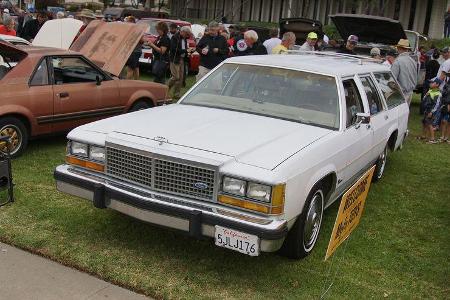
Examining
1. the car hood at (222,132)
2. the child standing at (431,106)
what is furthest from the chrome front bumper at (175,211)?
the child standing at (431,106)

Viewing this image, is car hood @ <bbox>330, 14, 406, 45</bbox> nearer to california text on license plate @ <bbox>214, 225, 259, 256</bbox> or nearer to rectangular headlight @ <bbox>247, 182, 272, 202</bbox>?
rectangular headlight @ <bbox>247, 182, 272, 202</bbox>

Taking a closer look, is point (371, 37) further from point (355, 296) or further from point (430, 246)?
point (355, 296)

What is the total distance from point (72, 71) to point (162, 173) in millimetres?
4054

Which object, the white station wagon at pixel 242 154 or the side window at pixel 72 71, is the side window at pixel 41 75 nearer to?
the side window at pixel 72 71

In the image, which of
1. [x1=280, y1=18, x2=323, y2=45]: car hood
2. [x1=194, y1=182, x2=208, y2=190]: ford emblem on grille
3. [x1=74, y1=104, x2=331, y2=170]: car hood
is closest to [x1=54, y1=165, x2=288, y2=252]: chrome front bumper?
[x1=194, y1=182, x2=208, y2=190]: ford emblem on grille

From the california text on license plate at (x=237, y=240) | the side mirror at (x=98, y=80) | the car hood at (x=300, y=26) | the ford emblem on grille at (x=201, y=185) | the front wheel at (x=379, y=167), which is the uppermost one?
the car hood at (x=300, y=26)

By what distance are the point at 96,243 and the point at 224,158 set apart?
1491mm

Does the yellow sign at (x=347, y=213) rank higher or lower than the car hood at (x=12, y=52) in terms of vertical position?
lower

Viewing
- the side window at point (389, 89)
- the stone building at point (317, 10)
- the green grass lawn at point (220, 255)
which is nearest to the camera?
the green grass lawn at point (220, 255)

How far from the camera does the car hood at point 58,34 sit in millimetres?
9648

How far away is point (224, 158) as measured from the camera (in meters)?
3.77

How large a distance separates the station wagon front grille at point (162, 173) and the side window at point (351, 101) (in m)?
1.78

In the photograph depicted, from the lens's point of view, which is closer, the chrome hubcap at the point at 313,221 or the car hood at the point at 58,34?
the chrome hubcap at the point at 313,221

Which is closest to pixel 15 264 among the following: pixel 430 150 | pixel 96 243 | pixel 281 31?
pixel 96 243
